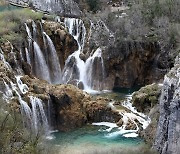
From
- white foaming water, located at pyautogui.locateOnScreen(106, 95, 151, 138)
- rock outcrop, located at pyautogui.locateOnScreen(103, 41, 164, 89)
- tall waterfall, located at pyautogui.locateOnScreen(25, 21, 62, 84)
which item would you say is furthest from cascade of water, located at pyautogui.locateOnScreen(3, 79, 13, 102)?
rock outcrop, located at pyautogui.locateOnScreen(103, 41, 164, 89)

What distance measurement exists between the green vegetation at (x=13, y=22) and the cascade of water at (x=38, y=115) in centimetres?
751

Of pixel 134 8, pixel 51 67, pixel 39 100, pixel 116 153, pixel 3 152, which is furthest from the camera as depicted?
pixel 134 8

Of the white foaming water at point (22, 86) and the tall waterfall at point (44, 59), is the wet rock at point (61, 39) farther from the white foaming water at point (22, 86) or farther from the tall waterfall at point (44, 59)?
the white foaming water at point (22, 86)

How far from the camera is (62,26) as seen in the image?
40219 millimetres

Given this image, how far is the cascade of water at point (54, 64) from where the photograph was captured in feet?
127

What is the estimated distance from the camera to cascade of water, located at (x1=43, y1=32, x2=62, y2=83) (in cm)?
3878

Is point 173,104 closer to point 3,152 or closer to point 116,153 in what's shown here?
point 116,153

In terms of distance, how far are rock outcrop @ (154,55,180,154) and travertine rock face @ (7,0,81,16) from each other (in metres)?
20.8

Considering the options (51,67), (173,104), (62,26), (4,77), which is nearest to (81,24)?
(62,26)

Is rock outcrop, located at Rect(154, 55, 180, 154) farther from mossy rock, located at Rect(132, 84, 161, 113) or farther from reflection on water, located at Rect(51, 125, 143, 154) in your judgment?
mossy rock, located at Rect(132, 84, 161, 113)

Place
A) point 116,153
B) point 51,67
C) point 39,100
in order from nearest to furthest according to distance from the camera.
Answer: point 116,153, point 39,100, point 51,67

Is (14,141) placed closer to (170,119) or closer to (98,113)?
(170,119)

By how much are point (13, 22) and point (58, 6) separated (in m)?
8.14

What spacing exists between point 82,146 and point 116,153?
4.15 meters
